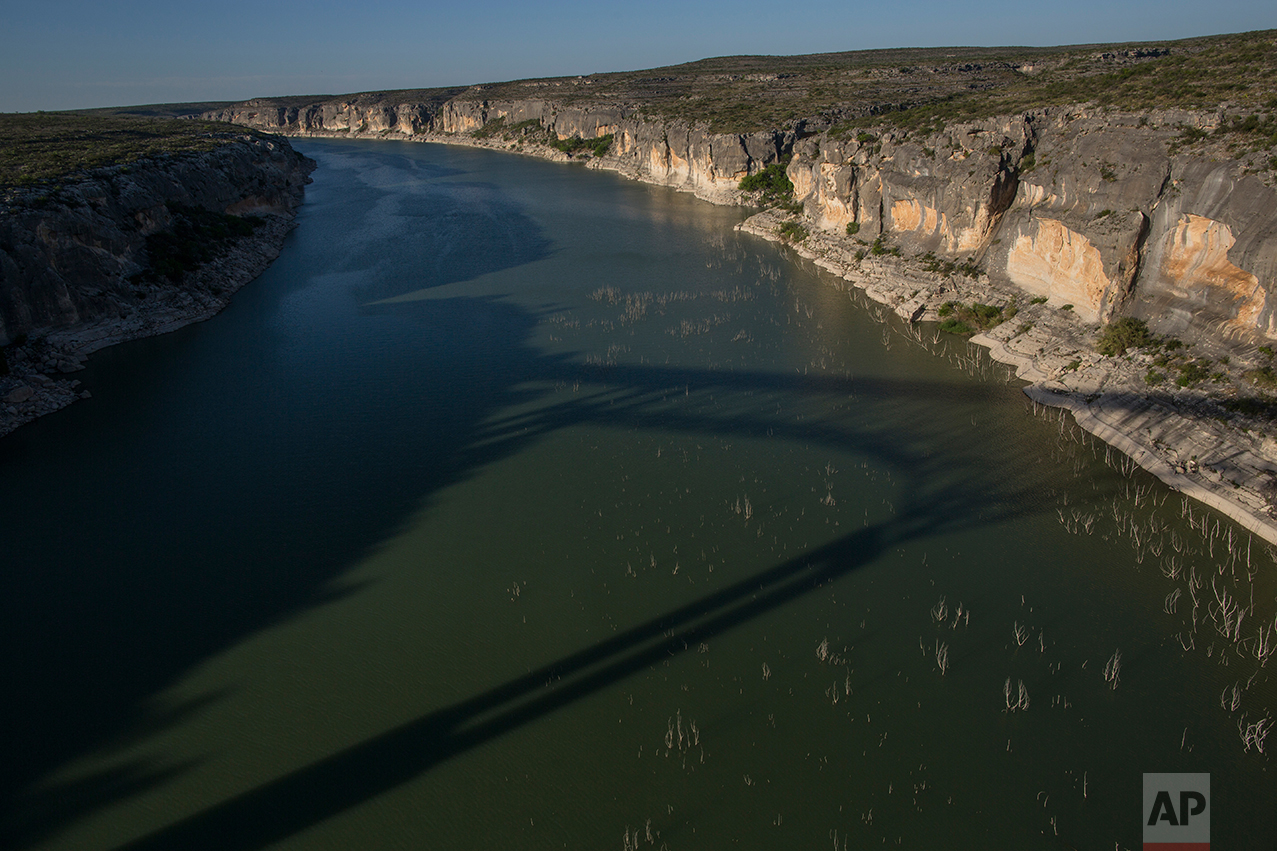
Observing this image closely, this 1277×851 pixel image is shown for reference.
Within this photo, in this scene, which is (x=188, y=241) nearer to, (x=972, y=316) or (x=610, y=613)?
(x=610, y=613)

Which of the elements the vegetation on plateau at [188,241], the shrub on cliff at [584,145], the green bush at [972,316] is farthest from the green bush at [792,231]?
the shrub on cliff at [584,145]

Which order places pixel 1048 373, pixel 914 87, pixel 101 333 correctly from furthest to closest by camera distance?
pixel 914 87, pixel 101 333, pixel 1048 373

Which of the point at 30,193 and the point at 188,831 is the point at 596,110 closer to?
the point at 30,193

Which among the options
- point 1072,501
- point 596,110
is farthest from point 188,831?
point 596,110

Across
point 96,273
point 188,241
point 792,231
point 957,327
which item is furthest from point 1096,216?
point 188,241

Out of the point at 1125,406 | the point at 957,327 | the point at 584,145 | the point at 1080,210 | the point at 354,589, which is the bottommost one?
the point at 354,589

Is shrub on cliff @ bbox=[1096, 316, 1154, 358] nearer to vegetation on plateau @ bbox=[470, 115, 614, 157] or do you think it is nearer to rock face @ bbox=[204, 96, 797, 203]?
rock face @ bbox=[204, 96, 797, 203]
